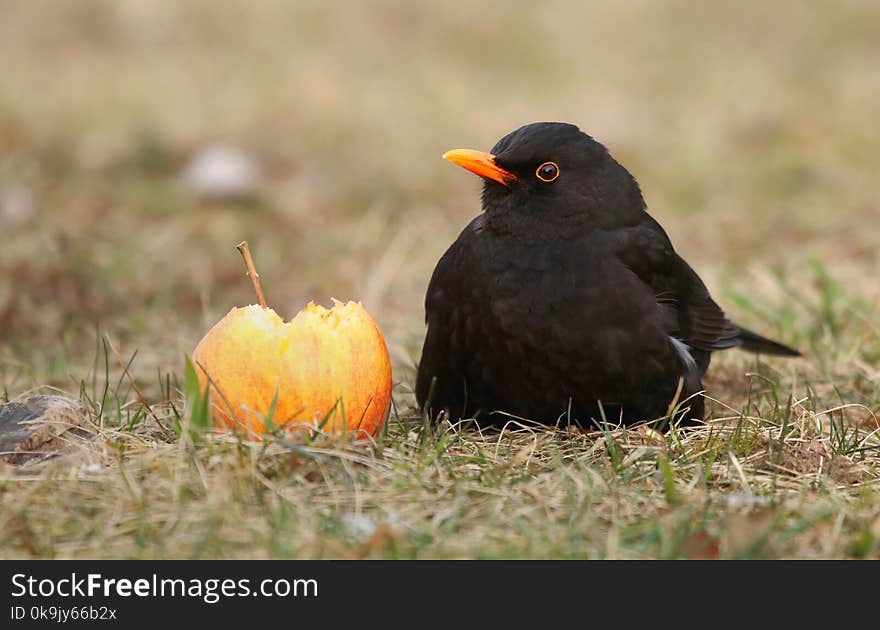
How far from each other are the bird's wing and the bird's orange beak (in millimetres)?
407

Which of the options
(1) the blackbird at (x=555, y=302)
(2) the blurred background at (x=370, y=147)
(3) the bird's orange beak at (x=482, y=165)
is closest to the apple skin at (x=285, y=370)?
(1) the blackbird at (x=555, y=302)

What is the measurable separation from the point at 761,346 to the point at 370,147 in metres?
4.53

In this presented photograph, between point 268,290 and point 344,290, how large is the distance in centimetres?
41

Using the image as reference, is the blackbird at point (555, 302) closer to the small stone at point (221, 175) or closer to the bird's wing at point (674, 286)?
the bird's wing at point (674, 286)

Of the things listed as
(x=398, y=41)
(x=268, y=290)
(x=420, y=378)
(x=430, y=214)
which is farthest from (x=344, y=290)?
(x=398, y=41)

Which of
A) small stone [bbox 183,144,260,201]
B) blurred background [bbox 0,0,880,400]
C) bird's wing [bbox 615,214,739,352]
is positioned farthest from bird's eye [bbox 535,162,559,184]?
small stone [bbox 183,144,260,201]

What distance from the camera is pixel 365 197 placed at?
→ 7934mm

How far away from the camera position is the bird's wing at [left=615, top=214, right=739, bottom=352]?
3816mm

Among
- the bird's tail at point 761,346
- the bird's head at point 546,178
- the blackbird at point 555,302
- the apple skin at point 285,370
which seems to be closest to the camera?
the apple skin at point 285,370

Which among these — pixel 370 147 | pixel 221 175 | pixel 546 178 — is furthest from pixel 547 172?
pixel 370 147

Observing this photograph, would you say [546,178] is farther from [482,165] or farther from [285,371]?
[285,371]

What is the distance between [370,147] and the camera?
340 inches

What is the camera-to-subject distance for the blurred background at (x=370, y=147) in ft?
19.4
